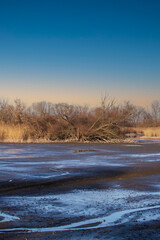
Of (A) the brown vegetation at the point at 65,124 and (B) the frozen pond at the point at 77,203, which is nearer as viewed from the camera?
(B) the frozen pond at the point at 77,203

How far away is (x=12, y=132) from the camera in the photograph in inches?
1330

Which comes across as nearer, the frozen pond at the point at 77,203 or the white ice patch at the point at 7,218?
the frozen pond at the point at 77,203

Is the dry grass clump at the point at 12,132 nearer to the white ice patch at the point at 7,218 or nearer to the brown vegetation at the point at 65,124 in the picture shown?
the brown vegetation at the point at 65,124

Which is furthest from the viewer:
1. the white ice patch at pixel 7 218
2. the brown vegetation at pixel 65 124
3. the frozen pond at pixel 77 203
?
the brown vegetation at pixel 65 124

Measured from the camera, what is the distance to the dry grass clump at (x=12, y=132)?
33812 millimetres

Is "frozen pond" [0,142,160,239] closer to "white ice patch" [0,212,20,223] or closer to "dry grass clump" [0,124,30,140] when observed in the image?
"white ice patch" [0,212,20,223]

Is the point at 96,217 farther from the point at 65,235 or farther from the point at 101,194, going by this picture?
the point at 101,194

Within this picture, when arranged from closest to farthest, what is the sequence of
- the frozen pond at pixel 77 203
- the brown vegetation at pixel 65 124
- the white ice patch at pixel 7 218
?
the frozen pond at pixel 77 203
the white ice patch at pixel 7 218
the brown vegetation at pixel 65 124

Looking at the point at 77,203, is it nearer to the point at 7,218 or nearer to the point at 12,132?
the point at 7,218

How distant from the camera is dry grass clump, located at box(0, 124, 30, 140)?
3381cm

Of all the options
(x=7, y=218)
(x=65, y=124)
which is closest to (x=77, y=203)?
(x=7, y=218)

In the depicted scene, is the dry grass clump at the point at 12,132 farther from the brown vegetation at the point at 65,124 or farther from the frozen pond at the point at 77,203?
the frozen pond at the point at 77,203

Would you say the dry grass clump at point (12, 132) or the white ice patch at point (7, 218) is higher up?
the dry grass clump at point (12, 132)

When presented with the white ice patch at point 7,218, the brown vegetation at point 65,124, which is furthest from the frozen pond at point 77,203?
the brown vegetation at point 65,124
